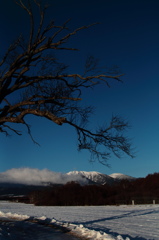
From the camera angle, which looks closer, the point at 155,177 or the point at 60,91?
the point at 60,91

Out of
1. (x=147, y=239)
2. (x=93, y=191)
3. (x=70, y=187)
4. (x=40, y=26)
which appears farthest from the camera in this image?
(x=70, y=187)

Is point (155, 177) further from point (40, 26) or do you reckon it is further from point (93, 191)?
point (40, 26)

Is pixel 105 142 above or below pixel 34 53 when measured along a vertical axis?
below

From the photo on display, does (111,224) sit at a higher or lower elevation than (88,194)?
lower

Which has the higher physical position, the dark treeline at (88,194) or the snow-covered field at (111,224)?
the dark treeline at (88,194)

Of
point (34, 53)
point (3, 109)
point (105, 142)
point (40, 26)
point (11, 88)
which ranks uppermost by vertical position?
point (40, 26)

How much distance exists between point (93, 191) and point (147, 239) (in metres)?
58.2

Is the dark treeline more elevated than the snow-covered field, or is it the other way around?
the dark treeline

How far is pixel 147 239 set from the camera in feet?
29.6

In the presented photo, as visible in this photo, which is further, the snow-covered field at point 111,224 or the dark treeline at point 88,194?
the dark treeline at point 88,194

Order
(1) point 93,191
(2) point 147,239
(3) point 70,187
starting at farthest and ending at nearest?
(3) point 70,187 → (1) point 93,191 → (2) point 147,239

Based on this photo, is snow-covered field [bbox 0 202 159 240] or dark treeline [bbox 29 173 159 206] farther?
dark treeline [bbox 29 173 159 206]

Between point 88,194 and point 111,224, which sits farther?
point 88,194

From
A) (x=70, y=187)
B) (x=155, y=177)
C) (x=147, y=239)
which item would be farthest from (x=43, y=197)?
(x=147, y=239)
